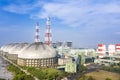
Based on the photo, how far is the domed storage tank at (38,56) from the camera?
52094mm

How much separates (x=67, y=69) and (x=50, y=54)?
40.6 ft

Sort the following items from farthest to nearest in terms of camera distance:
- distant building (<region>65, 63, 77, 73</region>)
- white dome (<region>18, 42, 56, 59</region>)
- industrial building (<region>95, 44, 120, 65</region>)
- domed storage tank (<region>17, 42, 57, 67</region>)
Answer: industrial building (<region>95, 44, 120, 65</region>)
white dome (<region>18, 42, 56, 59</region>)
domed storage tank (<region>17, 42, 57, 67</region>)
distant building (<region>65, 63, 77, 73</region>)

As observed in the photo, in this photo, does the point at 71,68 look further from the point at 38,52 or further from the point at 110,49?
the point at 110,49

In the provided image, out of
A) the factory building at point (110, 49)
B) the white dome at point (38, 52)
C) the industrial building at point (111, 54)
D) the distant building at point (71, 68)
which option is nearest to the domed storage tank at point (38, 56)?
the white dome at point (38, 52)

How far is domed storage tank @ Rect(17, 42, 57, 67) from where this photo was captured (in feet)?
171

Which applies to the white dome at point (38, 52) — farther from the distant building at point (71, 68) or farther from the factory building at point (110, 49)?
the factory building at point (110, 49)

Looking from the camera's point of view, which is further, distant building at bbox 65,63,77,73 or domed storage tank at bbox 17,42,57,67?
domed storage tank at bbox 17,42,57,67

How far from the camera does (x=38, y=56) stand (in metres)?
52.1

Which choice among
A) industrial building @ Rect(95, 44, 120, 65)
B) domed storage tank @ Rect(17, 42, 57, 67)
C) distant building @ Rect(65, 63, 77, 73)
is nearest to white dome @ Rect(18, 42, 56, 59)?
domed storage tank @ Rect(17, 42, 57, 67)

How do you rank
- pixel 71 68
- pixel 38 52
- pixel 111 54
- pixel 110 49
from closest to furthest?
1. pixel 71 68
2. pixel 38 52
3. pixel 111 54
4. pixel 110 49

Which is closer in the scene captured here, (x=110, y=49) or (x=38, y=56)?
(x=38, y=56)

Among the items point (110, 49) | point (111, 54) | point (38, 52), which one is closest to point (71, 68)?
point (38, 52)

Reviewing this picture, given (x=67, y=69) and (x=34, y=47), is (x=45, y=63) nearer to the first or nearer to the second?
(x=34, y=47)

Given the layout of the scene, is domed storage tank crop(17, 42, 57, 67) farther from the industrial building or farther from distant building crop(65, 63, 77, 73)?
the industrial building
